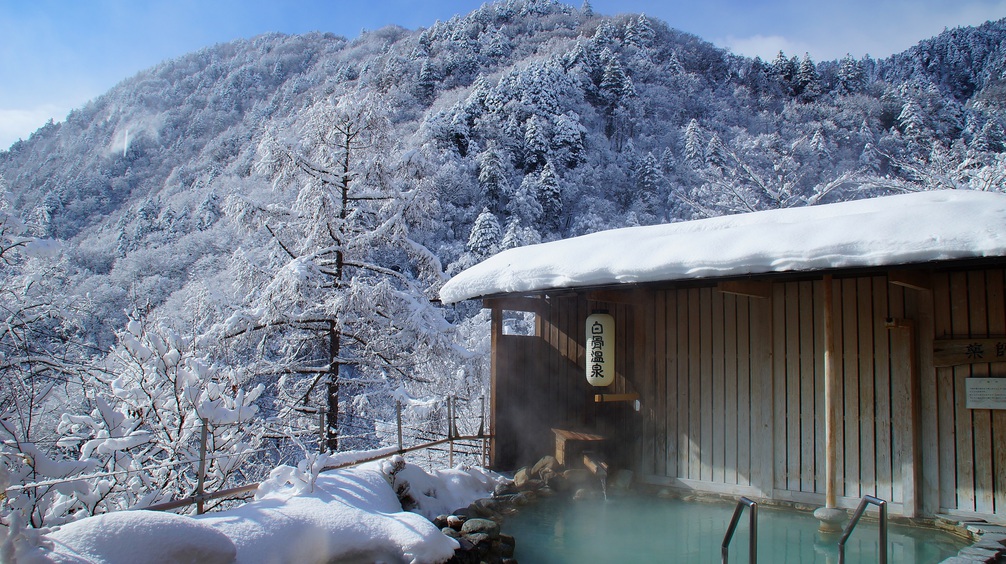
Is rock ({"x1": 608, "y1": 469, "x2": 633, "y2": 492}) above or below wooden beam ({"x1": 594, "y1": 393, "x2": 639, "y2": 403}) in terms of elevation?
below

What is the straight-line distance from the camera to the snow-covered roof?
4391 millimetres

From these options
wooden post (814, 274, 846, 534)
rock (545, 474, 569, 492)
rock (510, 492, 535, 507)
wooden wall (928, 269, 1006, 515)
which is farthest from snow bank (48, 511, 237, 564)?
wooden wall (928, 269, 1006, 515)

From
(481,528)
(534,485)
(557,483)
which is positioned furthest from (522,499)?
(481,528)

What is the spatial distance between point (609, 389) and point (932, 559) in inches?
135

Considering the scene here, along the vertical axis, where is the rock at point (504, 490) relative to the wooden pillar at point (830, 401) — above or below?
below

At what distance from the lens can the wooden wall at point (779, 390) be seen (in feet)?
17.2

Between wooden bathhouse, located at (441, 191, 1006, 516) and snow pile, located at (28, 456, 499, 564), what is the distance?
252 cm

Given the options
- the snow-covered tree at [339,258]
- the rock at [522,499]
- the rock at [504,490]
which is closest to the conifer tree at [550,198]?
the snow-covered tree at [339,258]

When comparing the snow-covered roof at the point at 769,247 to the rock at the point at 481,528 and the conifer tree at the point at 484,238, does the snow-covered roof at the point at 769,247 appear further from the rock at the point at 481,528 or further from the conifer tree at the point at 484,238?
the conifer tree at the point at 484,238

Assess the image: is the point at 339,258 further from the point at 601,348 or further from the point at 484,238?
the point at 484,238

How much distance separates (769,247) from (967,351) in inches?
76.8

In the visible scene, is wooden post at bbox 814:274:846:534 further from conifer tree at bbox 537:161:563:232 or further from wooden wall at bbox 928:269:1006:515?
conifer tree at bbox 537:161:563:232

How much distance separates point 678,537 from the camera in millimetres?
5164

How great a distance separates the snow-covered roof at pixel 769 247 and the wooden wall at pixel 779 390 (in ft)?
1.71
